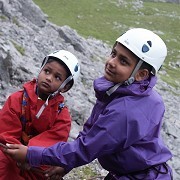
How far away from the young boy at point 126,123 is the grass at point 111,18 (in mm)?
41017

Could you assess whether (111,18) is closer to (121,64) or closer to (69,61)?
(69,61)

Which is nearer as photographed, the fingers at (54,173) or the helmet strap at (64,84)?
the fingers at (54,173)

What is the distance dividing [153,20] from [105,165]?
63.6 meters

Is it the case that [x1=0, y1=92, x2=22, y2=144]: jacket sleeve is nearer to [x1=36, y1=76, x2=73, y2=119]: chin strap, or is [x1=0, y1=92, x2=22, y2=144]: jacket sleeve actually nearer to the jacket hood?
[x1=36, y1=76, x2=73, y2=119]: chin strap

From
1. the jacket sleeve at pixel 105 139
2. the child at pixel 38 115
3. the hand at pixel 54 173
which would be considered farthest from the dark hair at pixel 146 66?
the hand at pixel 54 173

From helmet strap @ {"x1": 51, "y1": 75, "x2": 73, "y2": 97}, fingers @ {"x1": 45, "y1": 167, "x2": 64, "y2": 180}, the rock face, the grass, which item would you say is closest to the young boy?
fingers @ {"x1": 45, "y1": 167, "x2": 64, "y2": 180}

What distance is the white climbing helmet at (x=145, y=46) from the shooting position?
4.80 meters

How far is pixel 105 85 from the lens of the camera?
4934mm

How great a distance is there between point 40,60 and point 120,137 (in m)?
12.6

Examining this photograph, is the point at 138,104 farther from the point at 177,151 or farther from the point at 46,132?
the point at 177,151

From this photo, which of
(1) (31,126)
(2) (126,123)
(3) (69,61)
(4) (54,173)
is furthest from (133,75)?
(1) (31,126)

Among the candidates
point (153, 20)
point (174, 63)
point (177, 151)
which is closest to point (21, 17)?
point (177, 151)

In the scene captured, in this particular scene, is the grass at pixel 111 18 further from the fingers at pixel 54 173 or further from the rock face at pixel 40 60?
the fingers at pixel 54 173

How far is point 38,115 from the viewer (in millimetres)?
5816
